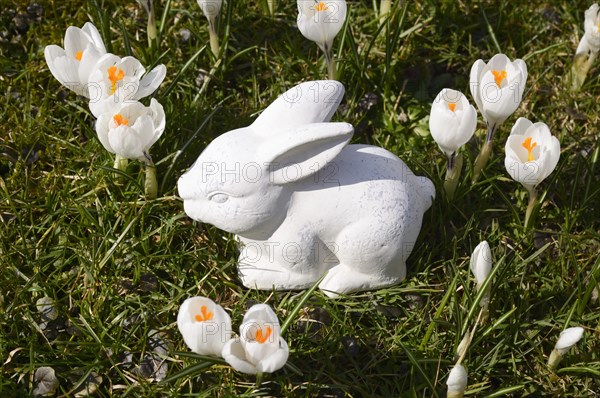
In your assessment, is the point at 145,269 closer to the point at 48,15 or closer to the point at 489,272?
the point at 489,272

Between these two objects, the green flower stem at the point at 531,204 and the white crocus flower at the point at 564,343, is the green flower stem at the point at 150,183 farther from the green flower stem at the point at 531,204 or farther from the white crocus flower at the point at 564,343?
the white crocus flower at the point at 564,343

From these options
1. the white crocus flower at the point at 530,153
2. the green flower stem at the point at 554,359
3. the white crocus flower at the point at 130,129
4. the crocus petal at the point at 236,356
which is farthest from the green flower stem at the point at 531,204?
the white crocus flower at the point at 130,129

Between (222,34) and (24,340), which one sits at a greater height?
(222,34)

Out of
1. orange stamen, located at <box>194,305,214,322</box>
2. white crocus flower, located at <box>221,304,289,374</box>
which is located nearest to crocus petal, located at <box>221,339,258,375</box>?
white crocus flower, located at <box>221,304,289,374</box>

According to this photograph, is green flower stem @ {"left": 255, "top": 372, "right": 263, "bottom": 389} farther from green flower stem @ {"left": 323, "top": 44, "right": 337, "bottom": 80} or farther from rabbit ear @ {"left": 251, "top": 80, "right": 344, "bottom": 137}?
green flower stem @ {"left": 323, "top": 44, "right": 337, "bottom": 80}

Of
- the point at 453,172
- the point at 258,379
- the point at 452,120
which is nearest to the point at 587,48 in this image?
the point at 453,172

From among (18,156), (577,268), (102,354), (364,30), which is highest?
(364,30)

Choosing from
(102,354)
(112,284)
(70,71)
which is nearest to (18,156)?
(70,71)

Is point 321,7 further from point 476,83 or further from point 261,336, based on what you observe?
point 261,336
